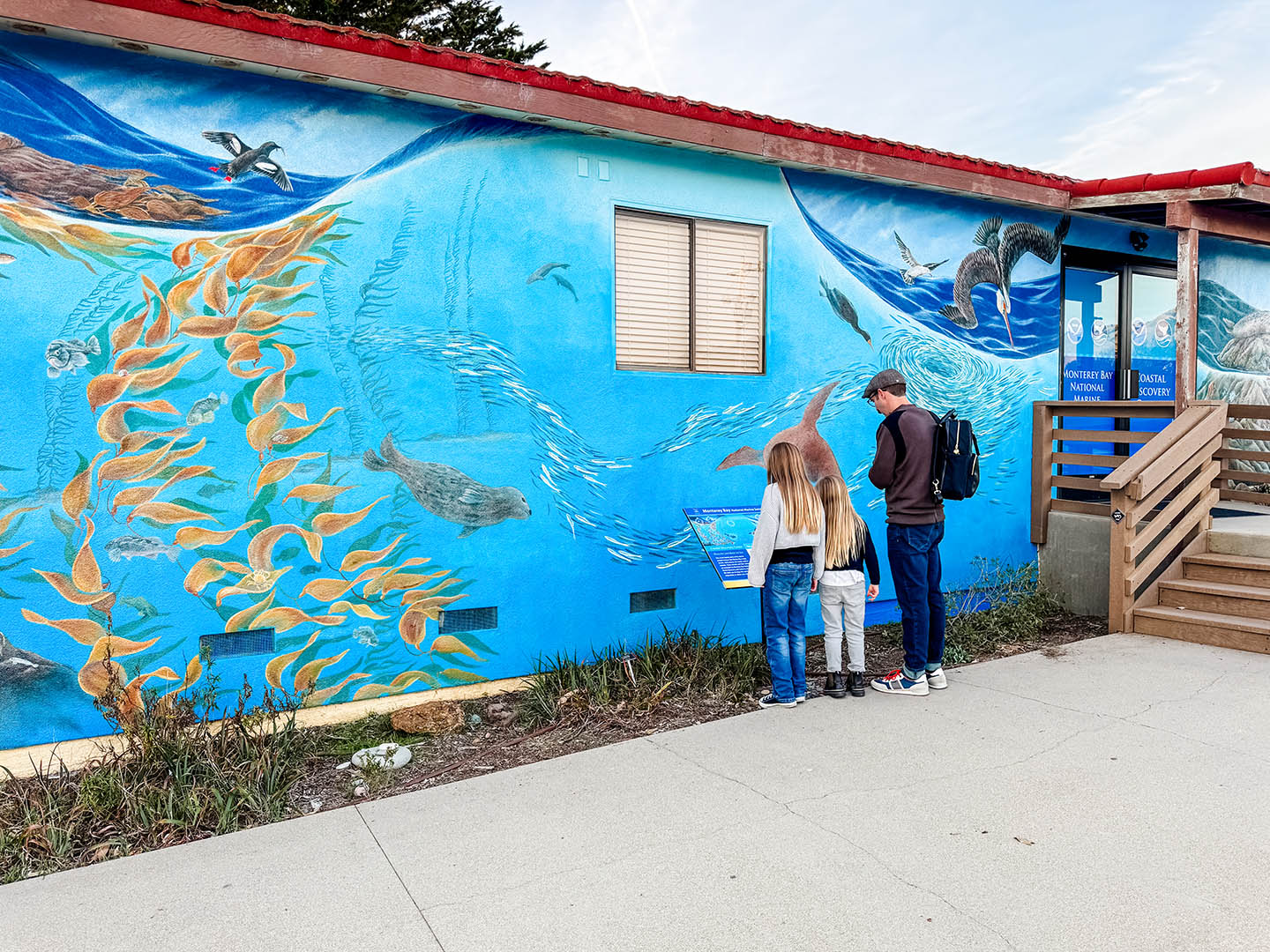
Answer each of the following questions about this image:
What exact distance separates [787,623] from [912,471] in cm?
128

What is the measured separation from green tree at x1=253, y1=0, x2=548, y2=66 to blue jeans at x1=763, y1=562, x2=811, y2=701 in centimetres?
1383

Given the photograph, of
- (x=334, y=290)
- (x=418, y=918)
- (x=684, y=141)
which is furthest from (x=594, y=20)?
(x=418, y=918)

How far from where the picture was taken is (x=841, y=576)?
17.6 ft

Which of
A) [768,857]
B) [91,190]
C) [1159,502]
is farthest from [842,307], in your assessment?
[91,190]

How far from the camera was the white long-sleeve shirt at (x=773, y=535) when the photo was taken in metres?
5.21

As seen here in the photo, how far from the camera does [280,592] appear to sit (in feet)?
17.1

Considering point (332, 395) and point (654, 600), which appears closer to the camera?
point (332, 395)

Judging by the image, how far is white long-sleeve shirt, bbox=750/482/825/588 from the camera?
521 centimetres

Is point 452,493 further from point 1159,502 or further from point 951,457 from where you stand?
point 1159,502

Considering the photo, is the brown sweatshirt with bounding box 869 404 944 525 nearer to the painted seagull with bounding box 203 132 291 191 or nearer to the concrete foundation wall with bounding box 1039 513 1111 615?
the concrete foundation wall with bounding box 1039 513 1111 615

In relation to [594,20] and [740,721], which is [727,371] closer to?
[740,721]

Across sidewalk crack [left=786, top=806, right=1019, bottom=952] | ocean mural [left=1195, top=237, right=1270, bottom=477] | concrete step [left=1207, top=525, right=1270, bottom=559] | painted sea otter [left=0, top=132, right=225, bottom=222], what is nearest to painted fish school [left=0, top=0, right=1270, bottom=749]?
painted sea otter [left=0, top=132, right=225, bottom=222]

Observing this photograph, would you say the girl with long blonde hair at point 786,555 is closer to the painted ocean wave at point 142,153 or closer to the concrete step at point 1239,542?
the painted ocean wave at point 142,153

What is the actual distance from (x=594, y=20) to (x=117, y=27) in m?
18.2
